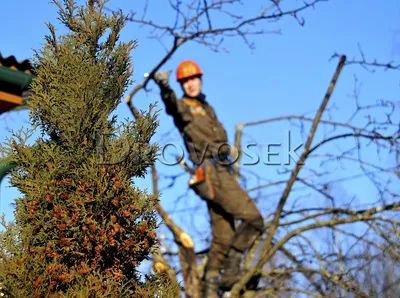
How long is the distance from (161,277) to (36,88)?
3.57 m

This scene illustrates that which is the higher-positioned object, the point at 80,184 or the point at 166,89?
the point at 80,184

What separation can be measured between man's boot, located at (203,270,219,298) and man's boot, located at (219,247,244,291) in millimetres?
45

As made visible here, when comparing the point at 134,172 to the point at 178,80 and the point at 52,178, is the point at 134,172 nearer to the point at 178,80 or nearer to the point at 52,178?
the point at 52,178

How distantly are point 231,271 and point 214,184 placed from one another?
599 millimetres

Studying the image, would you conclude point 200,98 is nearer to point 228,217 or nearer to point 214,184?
point 214,184

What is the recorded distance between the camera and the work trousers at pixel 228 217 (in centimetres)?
389

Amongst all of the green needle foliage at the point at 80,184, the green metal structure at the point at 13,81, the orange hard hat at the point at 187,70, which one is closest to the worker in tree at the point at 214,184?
the orange hard hat at the point at 187,70

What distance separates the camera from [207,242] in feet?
14.1

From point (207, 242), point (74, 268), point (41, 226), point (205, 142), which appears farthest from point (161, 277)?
point (205, 142)

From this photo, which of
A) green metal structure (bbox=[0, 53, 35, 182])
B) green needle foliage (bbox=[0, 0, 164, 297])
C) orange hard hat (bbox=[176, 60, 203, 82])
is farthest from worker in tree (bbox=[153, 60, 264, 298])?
green metal structure (bbox=[0, 53, 35, 182])

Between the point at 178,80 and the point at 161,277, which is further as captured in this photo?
the point at 161,277

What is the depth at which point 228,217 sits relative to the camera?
4.01 m

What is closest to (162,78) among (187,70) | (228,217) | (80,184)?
(187,70)

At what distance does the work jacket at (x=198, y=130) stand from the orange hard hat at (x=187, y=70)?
0.15 meters
